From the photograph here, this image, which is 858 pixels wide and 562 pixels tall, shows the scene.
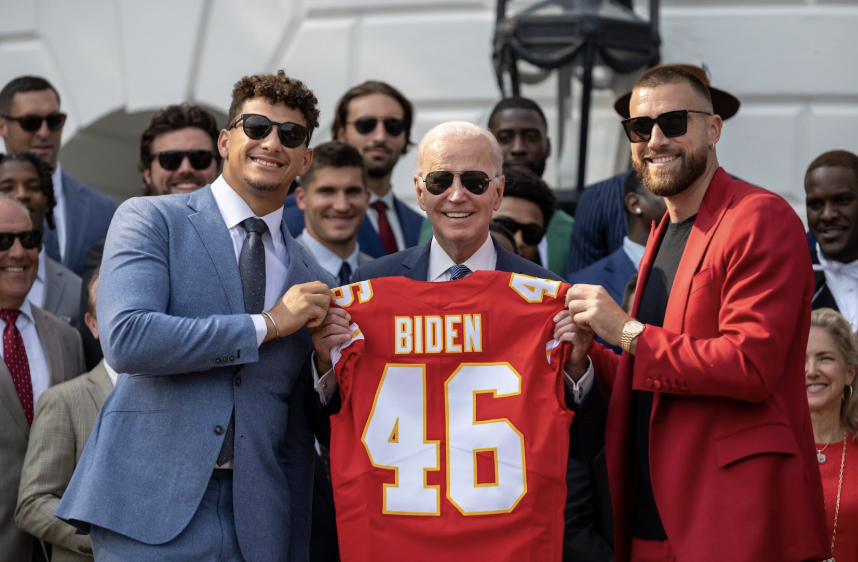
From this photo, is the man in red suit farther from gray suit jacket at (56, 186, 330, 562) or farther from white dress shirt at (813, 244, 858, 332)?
white dress shirt at (813, 244, 858, 332)

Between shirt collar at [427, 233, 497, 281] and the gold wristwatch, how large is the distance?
0.71m

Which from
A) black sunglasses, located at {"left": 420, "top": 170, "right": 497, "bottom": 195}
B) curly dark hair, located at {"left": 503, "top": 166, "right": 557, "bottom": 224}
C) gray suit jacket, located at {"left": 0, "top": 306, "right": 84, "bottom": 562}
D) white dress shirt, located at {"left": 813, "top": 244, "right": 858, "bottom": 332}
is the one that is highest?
curly dark hair, located at {"left": 503, "top": 166, "right": 557, "bottom": 224}

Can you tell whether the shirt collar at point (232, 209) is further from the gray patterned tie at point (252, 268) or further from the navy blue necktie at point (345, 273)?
the navy blue necktie at point (345, 273)

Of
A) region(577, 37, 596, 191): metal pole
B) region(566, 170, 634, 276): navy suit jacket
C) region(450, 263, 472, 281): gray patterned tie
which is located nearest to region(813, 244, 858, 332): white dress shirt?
region(566, 170, 634, 276): navy suit jacket

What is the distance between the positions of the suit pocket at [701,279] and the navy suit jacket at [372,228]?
9.75ft

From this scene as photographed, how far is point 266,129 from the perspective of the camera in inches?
168

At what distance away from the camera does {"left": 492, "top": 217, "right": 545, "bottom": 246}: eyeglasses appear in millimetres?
6238

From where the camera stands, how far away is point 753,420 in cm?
386

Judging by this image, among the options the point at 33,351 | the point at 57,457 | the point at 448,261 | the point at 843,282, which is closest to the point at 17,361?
the point at 33,351

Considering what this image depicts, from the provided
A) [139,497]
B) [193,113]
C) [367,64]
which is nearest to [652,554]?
[139,497]

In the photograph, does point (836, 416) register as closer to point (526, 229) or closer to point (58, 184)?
point (526, 229)

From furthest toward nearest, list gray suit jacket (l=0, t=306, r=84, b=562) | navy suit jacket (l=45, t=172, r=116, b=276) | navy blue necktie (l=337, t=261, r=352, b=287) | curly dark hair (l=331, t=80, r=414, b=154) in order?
curly dark hair (l=331, t=80, r=414, b=154) < navy suit jacket (l=45, t=172, r=116, b=276) < navy blue necktie (l=337, t=261, r=352, b=287) < gray suit jacket (l=0, t=306, r=84, b=562)

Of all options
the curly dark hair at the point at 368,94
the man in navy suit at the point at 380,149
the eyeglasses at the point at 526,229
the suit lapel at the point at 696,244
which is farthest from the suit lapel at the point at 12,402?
the suit lapel at the point at 696,244

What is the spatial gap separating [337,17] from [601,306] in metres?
6.17
